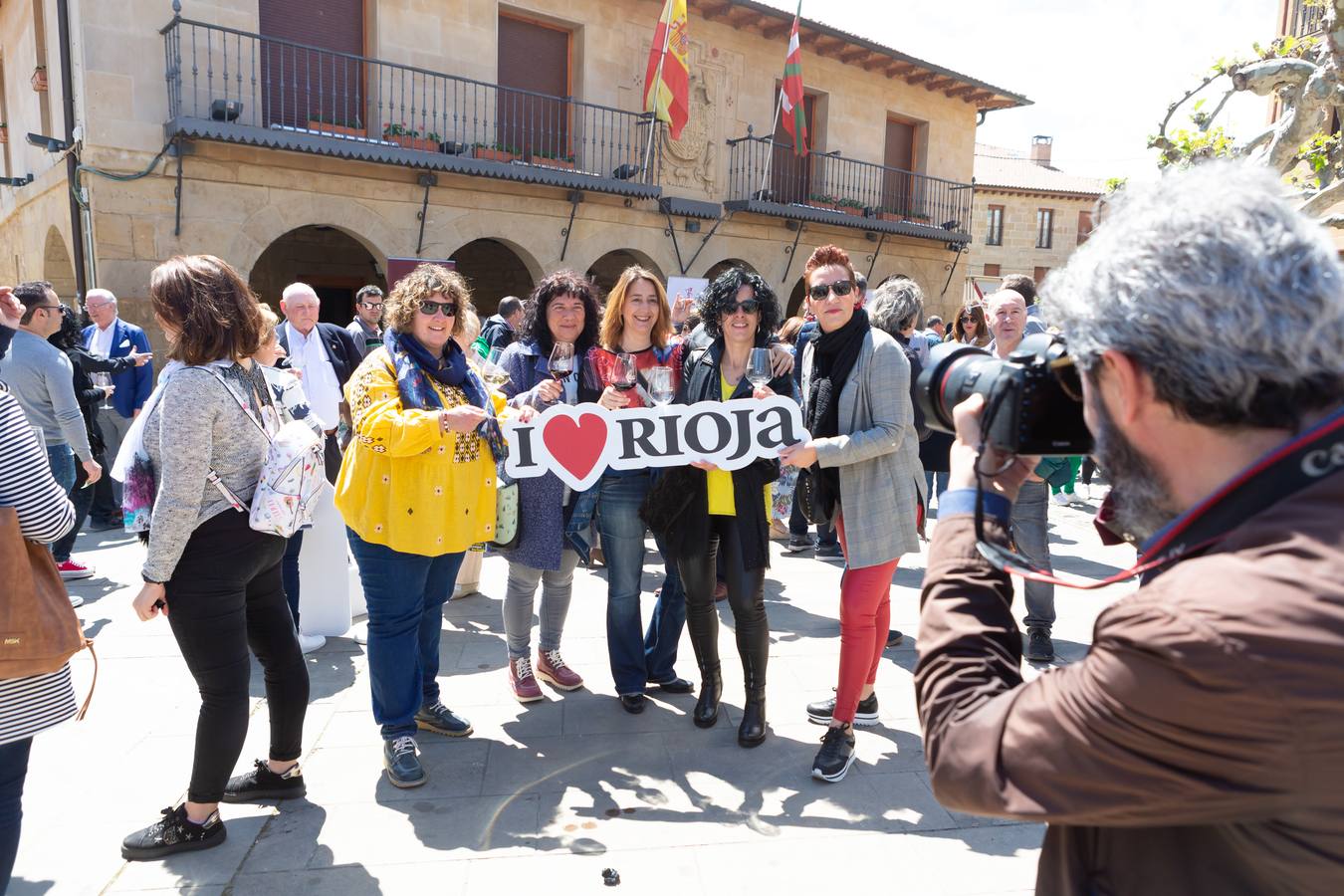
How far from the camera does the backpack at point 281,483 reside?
2.71 m

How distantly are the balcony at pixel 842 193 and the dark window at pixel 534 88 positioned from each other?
3027 millimetres

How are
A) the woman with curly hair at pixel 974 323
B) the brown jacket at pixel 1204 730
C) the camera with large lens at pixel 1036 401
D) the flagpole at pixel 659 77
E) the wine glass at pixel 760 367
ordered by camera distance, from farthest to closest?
the flagpole at pixel 659 77 < the woman with curly hair at pixel 974 323 < the wine glass at pixel 760 367 < the camera with large lens at pixel 1036 401 < the brown jacket at pixel 1204 730

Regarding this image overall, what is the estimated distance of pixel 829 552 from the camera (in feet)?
22.7

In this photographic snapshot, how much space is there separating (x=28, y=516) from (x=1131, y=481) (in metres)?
2.53

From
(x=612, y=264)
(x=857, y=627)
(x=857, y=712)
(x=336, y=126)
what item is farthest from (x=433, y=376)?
(x=612, y=264)

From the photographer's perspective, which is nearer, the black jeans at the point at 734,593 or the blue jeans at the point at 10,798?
the blue jeans at the point at 10,798

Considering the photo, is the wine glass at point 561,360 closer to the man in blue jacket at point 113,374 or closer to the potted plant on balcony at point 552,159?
the man in blue jacket at point 113,374

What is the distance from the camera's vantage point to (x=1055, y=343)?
1.19 metres

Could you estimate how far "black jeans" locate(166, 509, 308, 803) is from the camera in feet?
8.79

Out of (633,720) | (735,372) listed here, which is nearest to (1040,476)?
(735,372)

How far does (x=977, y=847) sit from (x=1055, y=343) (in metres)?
2.28

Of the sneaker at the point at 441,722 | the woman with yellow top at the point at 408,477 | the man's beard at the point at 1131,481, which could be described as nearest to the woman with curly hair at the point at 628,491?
the woman with yellow top at the point at 408,477

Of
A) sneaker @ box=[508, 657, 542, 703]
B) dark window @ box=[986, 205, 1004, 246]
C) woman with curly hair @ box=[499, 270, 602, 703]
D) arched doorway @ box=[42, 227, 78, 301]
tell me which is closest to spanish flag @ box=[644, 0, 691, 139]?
arched doorway @ box=[42, 227, 78, 301]

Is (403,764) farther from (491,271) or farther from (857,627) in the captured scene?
(491,271)
